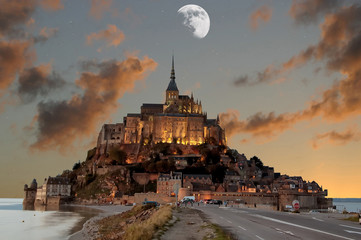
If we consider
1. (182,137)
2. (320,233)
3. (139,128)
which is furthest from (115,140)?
(320,233)

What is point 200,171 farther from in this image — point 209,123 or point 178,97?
point 178,97

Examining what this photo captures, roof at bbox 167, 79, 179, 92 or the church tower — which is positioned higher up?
roof at bbox 167, 79, 179, 92

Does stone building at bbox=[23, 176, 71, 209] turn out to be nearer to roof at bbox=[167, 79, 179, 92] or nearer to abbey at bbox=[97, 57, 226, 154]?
abbey at bbox=[97, 57, 226, 154]

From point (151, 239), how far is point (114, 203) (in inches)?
4212

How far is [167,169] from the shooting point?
132 meters

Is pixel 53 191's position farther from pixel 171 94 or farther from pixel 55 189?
pixel 171 94

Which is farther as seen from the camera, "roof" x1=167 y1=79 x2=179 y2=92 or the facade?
"roof" x1=167 y1=79 x2=179 y2=92

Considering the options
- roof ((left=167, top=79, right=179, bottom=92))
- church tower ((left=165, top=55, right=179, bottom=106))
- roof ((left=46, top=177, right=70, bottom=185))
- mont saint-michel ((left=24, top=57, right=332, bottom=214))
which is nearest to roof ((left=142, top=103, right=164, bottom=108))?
mont saint-michel ((left=24, top=57, right=332, bottom=214))

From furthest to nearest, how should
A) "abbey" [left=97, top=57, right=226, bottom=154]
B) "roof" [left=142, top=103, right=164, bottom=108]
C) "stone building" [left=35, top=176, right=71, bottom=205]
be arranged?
"roof" [left=142, top=103, right=164, bottom=108]
"abbey" [left=97, top=57, right=226, bottom=154]
"stone building" [left=35, top=176, right=71, bottom=205]

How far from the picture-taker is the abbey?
152875 millimetres

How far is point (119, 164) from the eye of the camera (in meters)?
144

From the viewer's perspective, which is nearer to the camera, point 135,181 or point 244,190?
point 244,190

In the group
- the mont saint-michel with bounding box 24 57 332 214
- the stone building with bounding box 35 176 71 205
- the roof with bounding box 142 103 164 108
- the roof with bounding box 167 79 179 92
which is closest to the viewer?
the mont saint-michel with bounding box 24 57 332 214

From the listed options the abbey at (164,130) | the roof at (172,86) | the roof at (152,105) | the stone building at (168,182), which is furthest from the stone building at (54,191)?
the roof at (172,86)
